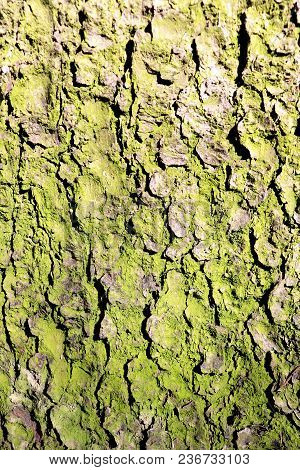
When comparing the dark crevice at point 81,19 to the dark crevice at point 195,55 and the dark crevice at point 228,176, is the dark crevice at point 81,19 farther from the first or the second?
the dark crevice at point 228,176

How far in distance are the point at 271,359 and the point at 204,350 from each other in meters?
0.15

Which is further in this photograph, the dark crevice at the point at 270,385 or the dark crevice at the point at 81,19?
the dark crevice at the point at 270,385

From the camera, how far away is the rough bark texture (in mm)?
929

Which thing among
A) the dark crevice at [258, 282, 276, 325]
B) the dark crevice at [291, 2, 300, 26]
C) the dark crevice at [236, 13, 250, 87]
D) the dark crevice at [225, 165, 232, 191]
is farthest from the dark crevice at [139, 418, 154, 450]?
the dark crevice at [291, 2, 300, 26]

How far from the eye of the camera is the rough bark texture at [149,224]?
36.6 inches

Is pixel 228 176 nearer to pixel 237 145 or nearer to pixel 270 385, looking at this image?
pixel 237 145

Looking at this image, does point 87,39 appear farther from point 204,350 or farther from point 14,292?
point 204,350

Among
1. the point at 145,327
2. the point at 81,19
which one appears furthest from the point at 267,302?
the point at 81,19

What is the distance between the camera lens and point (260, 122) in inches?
37.7

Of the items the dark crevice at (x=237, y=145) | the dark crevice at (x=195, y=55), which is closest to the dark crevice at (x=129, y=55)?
the dark crevice at (x=195, y=55)

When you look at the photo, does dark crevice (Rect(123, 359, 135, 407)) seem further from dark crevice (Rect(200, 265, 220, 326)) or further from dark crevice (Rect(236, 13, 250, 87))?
dark crevice (Rect(236, 13, 250, 87))

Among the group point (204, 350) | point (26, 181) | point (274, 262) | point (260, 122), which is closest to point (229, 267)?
point (274, 262)

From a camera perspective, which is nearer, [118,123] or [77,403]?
[118,123]

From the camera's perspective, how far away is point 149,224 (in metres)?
1.02
